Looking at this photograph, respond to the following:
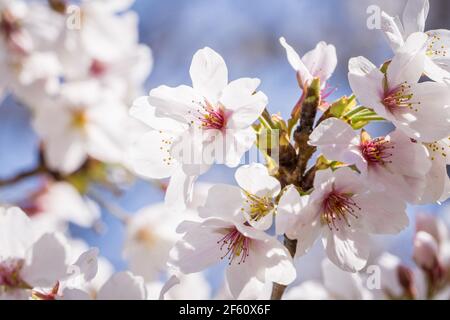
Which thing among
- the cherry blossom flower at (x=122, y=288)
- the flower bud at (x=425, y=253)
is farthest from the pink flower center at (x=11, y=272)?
the flower bud at (x=425, y=253)

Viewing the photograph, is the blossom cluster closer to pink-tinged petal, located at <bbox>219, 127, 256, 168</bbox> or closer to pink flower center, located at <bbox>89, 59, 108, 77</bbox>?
pink-tinged petal, located at <bbox>219, 127, 256, 168</bbox>

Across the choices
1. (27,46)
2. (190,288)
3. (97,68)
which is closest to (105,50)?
(97,68)

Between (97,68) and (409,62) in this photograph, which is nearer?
(409,62)

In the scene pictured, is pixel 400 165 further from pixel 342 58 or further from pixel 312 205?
pixel 342 58

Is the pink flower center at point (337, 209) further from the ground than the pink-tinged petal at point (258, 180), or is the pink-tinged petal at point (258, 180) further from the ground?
the pink-tinged petal at point (258, 180)

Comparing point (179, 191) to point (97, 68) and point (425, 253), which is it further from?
point (97, 68)

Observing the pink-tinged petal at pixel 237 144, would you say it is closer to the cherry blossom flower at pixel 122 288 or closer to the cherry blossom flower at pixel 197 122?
the cherry blossom flower at pixel 197 122

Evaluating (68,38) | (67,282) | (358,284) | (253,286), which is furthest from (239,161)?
(68,38)
